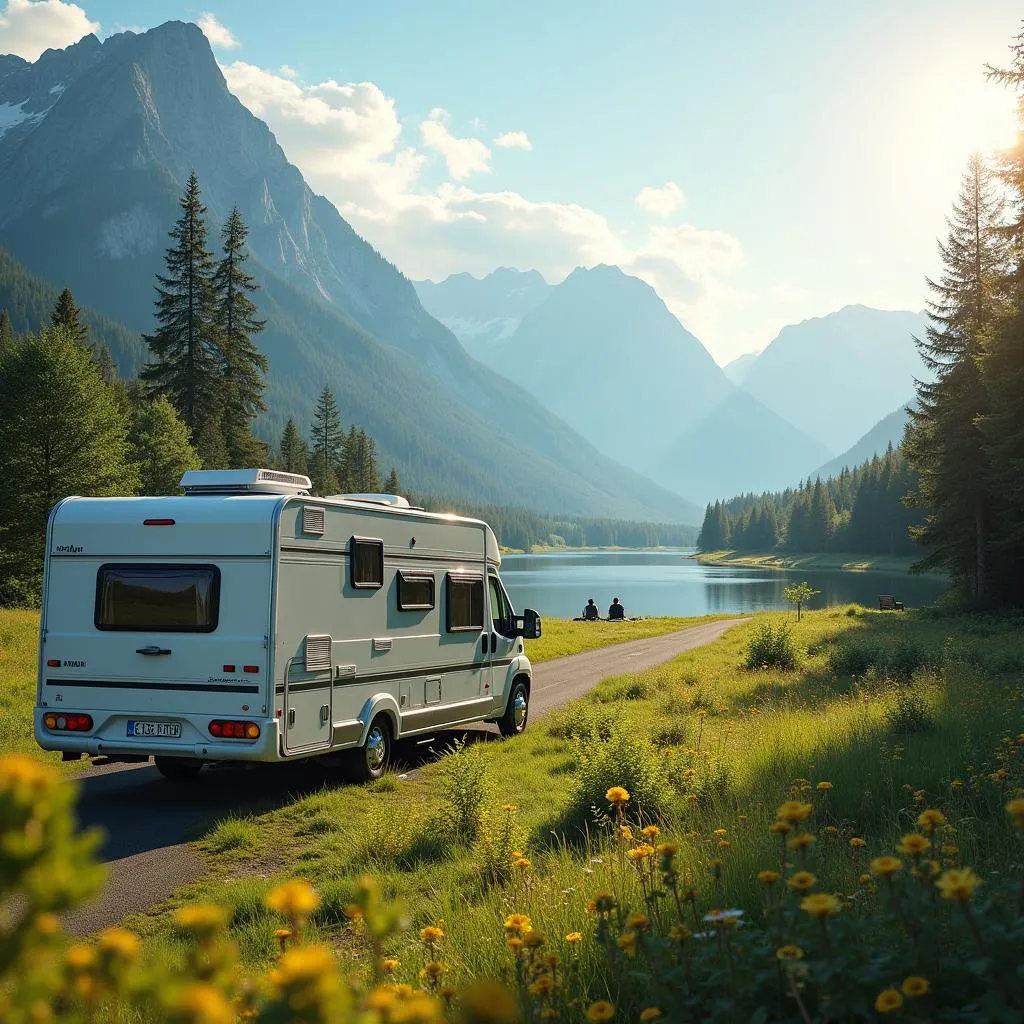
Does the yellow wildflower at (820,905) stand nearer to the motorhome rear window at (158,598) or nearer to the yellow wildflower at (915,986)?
the yellow wildflower at (915,986)

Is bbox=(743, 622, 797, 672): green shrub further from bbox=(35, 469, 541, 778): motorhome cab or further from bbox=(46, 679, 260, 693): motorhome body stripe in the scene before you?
bbox=(46, 679, 260, 693): motorhome body stripe

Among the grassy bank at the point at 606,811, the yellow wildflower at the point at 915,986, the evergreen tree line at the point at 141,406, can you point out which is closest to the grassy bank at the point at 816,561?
the evergreen tree line at the point at 141,406

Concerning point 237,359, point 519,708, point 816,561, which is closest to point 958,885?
point 519,708

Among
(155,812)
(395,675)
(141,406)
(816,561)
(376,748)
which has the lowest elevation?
(155,812)

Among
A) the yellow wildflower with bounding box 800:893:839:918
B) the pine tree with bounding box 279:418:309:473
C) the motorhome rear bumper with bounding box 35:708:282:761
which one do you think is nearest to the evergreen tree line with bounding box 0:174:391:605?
the motorhome rear bumper with bounding box 35:708:282:761

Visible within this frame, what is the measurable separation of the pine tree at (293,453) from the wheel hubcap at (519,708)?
61465 mm

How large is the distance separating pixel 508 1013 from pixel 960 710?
10.4m

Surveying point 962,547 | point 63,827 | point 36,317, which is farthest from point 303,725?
point 36,317

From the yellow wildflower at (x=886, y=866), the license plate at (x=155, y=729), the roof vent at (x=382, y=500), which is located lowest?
the license plate at (x=155, y=729)

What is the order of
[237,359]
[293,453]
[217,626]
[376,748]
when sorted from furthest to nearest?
[293,453], [237,359], [376,748], [217,626]

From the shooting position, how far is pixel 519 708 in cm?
1455

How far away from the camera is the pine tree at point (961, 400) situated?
1314 inches

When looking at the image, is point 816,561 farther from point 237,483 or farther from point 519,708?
point 237,483

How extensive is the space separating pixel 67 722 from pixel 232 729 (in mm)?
1965
